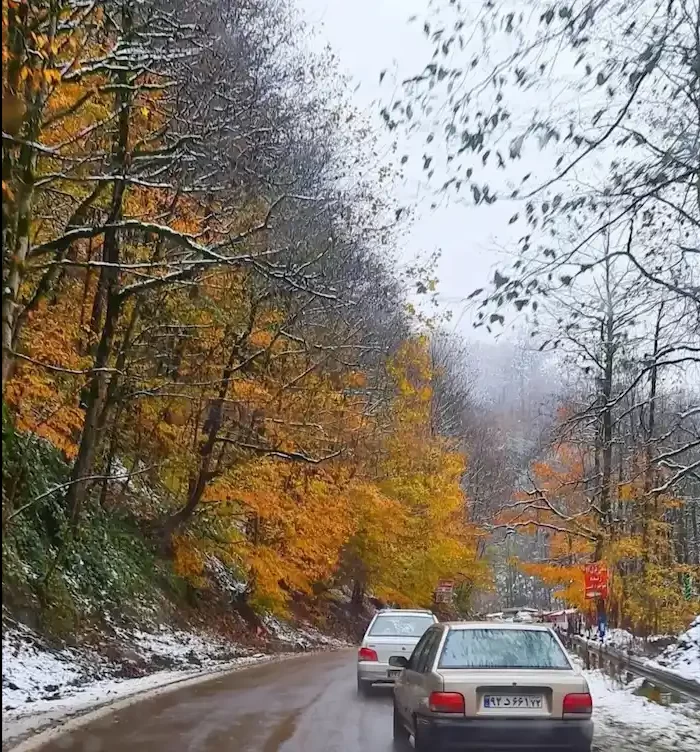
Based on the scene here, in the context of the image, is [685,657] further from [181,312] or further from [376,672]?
[181,312]

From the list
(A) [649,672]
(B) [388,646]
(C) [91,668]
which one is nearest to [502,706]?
(B) [388,646]

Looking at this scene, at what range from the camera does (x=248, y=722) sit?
1204cm

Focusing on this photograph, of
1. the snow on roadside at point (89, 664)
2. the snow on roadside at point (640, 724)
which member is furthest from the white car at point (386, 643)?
the snow on roadside at point (89, 664)

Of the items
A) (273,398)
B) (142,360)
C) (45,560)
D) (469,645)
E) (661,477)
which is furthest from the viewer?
(661,477)

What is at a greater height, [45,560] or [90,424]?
[90,424]

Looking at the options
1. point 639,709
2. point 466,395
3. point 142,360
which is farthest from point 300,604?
point 639,709

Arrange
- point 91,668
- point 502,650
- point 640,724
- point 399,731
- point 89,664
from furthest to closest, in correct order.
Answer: point 89,664 → point 91,668 → point 640,724 → point 399,731 → point 502,650

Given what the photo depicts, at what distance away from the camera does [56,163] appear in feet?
49.9

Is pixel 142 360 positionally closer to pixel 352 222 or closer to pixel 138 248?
Answer: pixel 138 248

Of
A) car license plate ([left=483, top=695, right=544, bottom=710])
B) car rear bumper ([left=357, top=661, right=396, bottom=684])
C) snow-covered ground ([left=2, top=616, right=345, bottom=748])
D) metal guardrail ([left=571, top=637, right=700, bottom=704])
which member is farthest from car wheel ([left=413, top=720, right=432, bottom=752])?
metal guardrail ([left=571, top=637, right=700, bottom=704])

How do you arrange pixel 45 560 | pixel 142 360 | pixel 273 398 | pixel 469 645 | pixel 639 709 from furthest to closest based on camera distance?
pixel 273 398 → pixel 142 360 → pixel 45 560 → pixel 639 709 → pixel 469 645

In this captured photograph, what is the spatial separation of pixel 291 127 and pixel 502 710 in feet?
48.6

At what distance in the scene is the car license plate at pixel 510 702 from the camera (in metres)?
8.47

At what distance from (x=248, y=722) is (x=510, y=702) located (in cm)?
476
